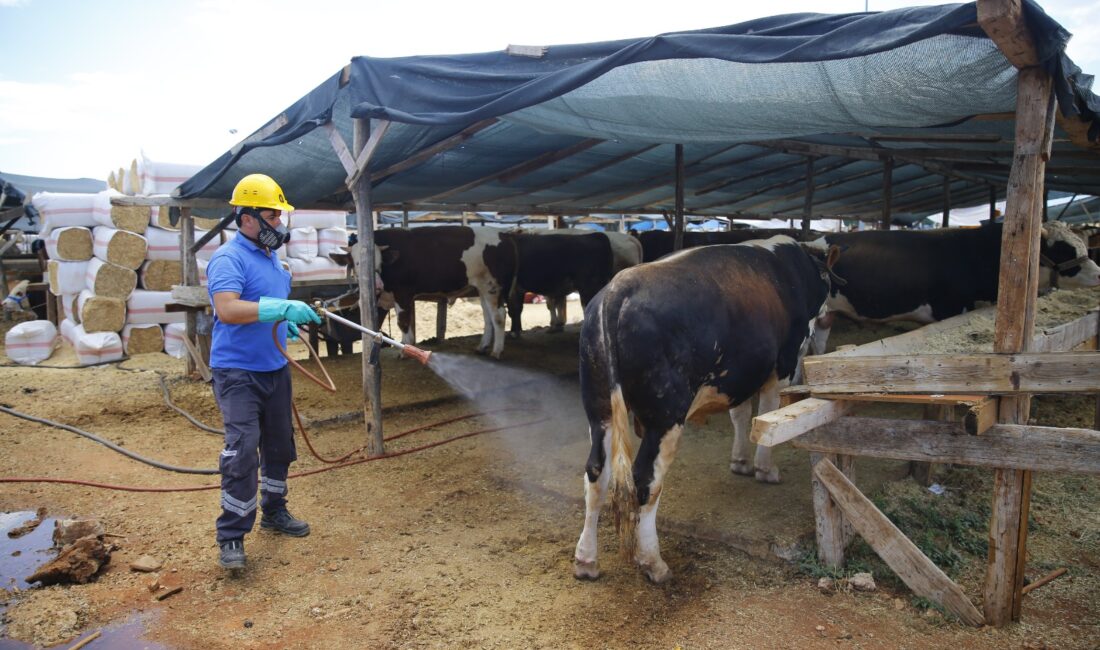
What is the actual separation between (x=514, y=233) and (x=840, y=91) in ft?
25.3

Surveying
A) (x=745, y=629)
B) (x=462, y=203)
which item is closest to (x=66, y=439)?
(x=462, y=203)

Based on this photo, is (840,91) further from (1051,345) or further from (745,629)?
(745,629)

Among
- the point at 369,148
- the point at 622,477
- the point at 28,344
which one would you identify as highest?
the point at 369,148

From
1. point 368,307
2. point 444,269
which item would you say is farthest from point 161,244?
point 368,307

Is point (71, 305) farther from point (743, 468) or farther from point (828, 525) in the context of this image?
point (828, 525)

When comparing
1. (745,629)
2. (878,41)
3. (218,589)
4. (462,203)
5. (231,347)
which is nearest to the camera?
(878,41)

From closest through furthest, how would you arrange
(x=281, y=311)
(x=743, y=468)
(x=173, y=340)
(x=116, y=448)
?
(x=281, y=311) → (x=743, y=468) → (x=116, y=448) → (x=173, y=340)

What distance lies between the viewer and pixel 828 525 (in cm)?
386

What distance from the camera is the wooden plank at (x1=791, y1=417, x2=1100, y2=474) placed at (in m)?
2.94

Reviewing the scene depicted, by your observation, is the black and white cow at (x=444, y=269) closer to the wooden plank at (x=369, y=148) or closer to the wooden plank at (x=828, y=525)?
the wooden plank at (x=369, y=148)

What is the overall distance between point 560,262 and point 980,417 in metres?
8.51

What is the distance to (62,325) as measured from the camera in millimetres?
11719

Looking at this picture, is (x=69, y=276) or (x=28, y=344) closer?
(x=28, y=344)

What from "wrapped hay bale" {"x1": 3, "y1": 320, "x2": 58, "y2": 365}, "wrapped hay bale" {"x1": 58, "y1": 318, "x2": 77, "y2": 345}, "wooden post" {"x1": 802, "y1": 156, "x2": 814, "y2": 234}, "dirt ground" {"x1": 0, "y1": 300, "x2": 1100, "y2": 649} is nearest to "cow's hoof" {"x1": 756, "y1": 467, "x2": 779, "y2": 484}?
"dirt ground" {"x1": 0, "y1": 300, "x2": 1100, "y2": 649}
